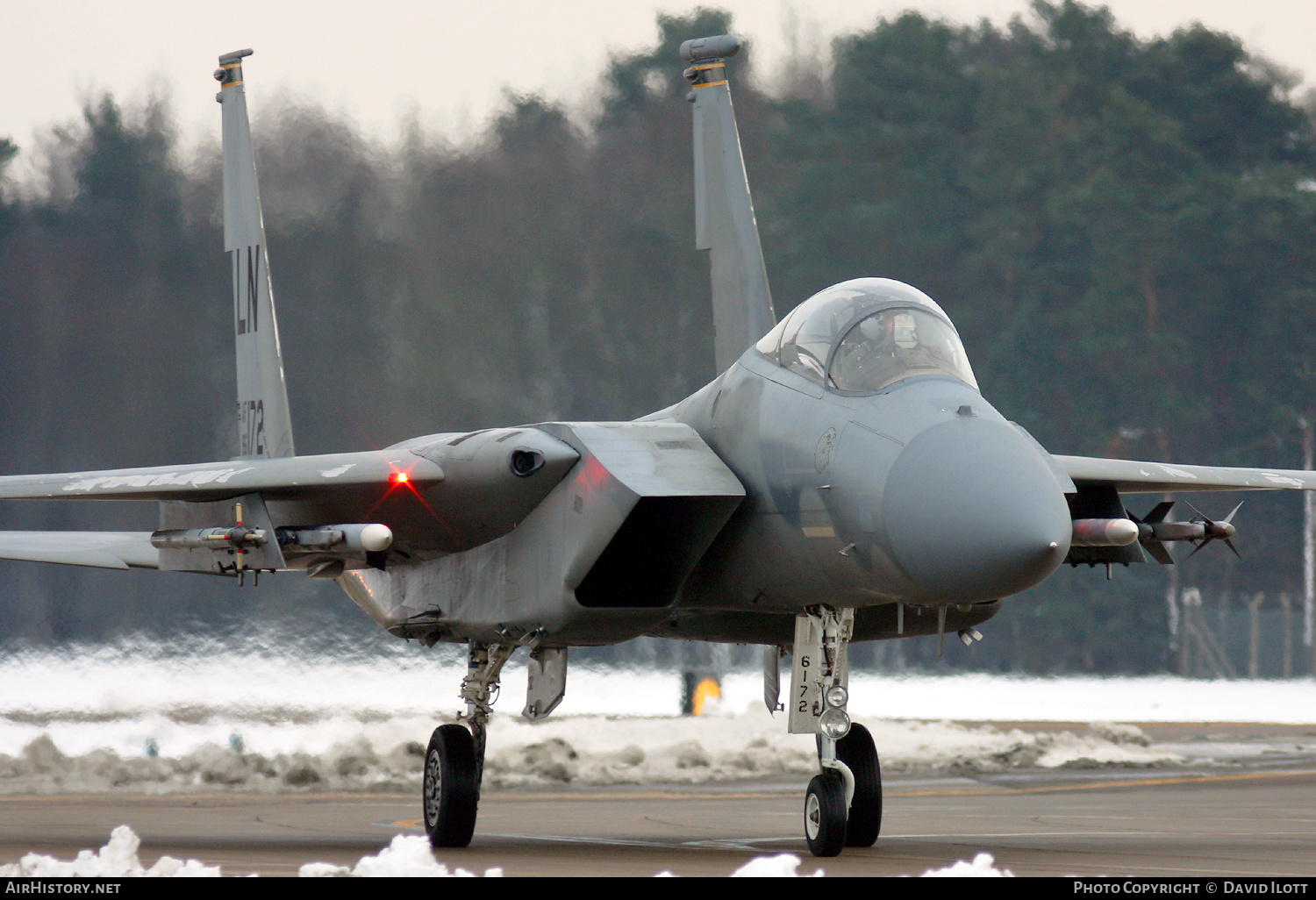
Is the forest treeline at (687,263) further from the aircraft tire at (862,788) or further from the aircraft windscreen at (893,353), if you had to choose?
the aircraft windscreen at (893,353)

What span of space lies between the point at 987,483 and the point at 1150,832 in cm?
425

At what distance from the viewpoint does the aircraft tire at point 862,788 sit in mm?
10078

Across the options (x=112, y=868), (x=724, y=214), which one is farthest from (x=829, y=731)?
(x=724, y=214)

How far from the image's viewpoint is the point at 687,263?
28.0 m

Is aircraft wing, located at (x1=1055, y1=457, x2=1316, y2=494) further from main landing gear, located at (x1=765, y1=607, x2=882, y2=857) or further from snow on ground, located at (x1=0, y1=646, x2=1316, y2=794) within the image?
snow on ground, located at (x1=0, y1=646, x2=1316, y2=794)

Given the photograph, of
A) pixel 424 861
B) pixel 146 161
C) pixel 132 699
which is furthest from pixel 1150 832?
pixel 146 161

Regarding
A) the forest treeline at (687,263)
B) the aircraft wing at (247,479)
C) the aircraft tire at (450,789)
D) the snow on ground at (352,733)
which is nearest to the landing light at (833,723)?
the aircraft wing at (247,479)

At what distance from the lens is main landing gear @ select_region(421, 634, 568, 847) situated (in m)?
10.9

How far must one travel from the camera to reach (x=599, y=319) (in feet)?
90.4

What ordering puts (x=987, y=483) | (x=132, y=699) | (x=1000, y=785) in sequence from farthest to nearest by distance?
1. (x=132, y=699)
2. (x=1000, y=785)
3. (x=987, y=483)

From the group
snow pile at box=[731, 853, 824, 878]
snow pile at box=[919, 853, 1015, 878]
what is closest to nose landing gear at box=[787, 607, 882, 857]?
snow pile at box=[919, 853, 1015, 878]

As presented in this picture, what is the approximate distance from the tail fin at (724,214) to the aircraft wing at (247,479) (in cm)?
449

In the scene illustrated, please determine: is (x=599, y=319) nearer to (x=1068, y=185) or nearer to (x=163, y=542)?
(x=1068, y=185)

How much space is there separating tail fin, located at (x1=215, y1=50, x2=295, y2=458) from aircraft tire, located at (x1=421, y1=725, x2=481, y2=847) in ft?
11.3
